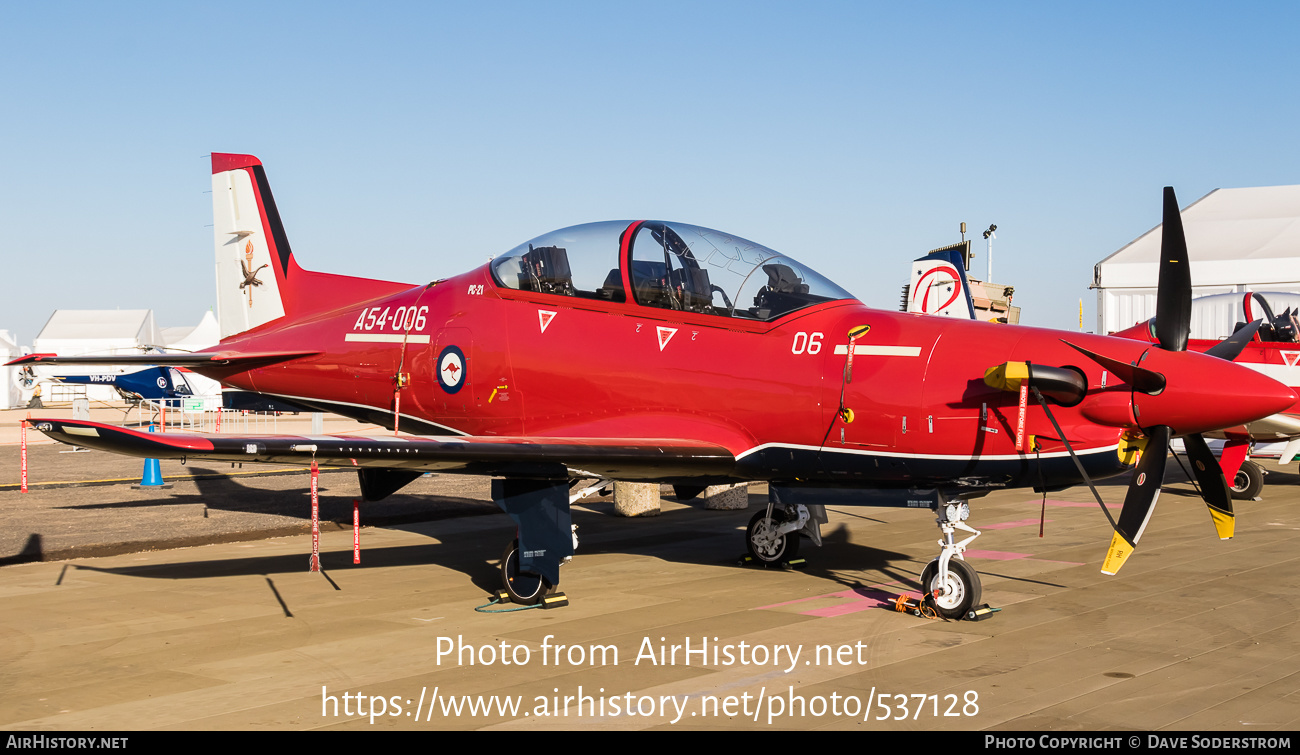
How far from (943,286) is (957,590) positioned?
9852mm

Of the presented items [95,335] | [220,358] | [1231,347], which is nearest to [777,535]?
[1231,347]

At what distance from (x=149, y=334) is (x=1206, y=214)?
73.4 m

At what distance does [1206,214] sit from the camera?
37.5 m

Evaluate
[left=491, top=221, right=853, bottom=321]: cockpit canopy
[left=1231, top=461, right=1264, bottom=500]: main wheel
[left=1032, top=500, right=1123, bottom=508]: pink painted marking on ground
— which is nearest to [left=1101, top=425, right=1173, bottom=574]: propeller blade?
[left=491, top=221, right=853, bottom=321]: cockpit canopy

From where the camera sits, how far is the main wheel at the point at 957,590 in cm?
794

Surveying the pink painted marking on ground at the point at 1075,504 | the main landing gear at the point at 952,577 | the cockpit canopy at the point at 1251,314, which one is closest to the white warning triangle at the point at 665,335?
the main landing gear at the point at 952,577

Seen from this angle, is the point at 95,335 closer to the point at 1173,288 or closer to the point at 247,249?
the point at 247,249

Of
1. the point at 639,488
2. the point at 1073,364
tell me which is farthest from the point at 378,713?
the point at 639,488

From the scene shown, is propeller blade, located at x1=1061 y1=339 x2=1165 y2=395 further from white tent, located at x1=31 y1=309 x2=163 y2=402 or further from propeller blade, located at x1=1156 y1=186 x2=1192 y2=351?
white tent, located at x1=31 y1=309 x2=163 y2=402

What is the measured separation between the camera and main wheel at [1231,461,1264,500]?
1778cm

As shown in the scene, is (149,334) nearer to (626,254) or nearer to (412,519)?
(412,519)

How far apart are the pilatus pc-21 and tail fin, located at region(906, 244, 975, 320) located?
745 centimetres

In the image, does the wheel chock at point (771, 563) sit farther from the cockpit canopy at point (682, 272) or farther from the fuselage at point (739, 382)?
the cockpit canopy at point (682, 272)

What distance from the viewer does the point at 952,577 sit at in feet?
26.6
